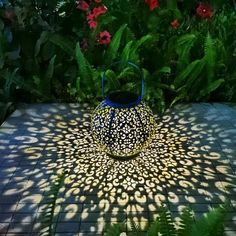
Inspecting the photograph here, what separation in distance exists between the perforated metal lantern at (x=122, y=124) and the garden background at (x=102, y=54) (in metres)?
1.06

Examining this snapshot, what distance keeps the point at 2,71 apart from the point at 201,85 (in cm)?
206

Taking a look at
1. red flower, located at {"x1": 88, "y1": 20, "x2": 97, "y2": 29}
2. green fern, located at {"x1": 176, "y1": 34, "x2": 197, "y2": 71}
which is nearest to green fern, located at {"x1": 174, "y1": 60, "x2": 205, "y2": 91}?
green fern, located at {"x1": 176, "y1": 34, "x2": 197, "y2": 71}

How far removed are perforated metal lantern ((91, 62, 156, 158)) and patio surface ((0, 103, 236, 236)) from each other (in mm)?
271

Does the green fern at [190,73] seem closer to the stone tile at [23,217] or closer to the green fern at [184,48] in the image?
the green fern at [184,48]

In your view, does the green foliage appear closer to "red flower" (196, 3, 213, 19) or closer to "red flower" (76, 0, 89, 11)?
"red flower" (76, 0, 89, 11)

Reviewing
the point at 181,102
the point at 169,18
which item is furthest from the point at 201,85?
the point at 169,18

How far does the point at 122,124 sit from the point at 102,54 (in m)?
1.89

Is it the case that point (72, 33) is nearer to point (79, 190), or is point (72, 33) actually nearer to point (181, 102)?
point (181, 102)

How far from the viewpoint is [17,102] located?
13.0 feet

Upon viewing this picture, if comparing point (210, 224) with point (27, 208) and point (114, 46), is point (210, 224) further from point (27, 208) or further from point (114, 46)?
point (114, 46)

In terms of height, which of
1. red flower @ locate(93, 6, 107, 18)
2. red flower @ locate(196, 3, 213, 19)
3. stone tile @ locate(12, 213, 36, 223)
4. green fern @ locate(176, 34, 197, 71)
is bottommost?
stone tile @ locate(12, 213, 36, 223)

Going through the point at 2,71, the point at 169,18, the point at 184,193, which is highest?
the point at 169,18

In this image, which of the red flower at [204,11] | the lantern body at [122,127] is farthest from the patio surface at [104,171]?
the red flower at [204,11]

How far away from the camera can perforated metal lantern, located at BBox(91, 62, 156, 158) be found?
→ 2.51 m
